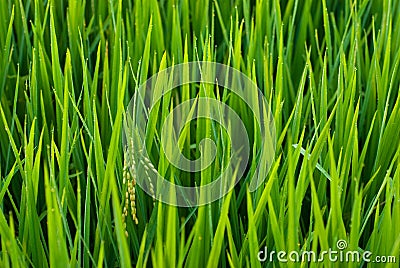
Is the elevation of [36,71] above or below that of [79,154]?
above

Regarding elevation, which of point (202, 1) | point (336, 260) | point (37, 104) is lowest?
point (336, 260)

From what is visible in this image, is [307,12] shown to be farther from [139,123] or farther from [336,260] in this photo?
[336,260]

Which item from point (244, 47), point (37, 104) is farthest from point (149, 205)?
point (244, 47)

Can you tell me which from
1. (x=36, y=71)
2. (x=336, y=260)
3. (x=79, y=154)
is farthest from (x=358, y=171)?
(x=36, y=71)

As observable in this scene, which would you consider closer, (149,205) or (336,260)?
(336,260)

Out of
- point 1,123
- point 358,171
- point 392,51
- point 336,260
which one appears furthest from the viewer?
point 392,51

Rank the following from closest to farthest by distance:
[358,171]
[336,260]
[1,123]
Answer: [336,260], [358,171], [1,123]
